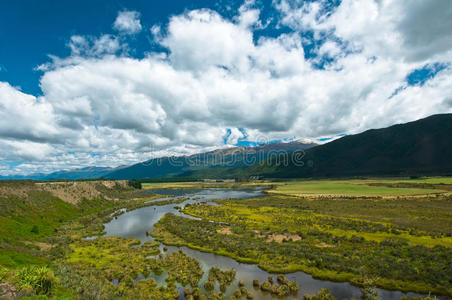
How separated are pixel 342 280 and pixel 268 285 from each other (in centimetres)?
1094

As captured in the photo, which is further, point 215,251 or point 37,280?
point 215,251

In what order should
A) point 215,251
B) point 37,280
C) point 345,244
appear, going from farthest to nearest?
1. point 345,244
2. point 215,251
3. point 37,280

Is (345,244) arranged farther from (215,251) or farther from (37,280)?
(37,280)

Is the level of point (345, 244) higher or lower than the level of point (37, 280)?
lower

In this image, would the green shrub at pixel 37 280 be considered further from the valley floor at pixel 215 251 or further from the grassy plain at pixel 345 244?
the grassy plain at pixel 345 244

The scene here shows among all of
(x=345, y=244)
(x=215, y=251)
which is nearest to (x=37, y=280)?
(x=215, y=251)

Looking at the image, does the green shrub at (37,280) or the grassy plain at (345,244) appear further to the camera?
the grassy plain at (345,244)

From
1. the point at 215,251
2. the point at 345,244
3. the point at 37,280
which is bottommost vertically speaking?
the point at 215,251

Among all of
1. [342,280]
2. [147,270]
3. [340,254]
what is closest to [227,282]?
[147,270]

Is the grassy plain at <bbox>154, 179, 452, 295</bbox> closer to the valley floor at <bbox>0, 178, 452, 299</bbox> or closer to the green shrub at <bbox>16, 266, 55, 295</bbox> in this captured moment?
the valley floor at <bbox>0, 178, 452, 299</bbox>

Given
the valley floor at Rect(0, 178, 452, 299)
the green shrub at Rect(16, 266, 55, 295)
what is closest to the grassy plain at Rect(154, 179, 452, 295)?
the valley floor at Rect(0, 178, 452, 299)

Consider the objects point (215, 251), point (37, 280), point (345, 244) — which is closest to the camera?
point (37, 280)

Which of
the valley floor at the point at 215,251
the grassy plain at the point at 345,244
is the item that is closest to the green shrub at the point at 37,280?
the valley floor at the point at 215,251

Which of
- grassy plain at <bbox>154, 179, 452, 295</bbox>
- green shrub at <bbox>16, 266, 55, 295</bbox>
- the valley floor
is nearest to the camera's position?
green shrub at <bbox>16, 266, 55, 295</bbox>
